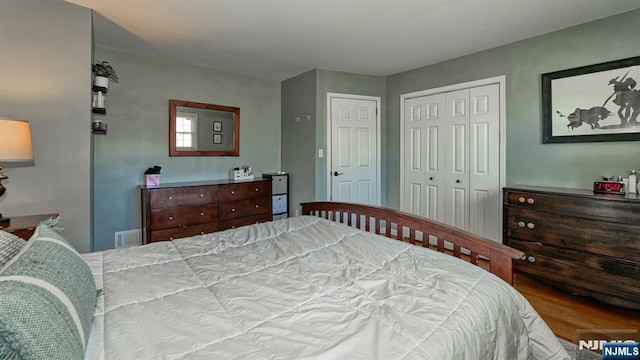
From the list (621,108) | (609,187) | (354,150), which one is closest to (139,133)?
(354,150)

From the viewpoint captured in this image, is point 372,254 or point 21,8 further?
point 21,8

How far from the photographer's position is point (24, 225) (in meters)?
2.01

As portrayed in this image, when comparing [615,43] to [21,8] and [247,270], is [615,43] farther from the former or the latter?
[21,8]

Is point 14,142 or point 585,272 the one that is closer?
point 14,142

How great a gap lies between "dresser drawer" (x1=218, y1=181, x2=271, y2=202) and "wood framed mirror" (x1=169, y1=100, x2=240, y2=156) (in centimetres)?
64

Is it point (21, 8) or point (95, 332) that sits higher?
point (21, 8)

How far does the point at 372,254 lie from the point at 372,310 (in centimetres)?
53

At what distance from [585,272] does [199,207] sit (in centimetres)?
380

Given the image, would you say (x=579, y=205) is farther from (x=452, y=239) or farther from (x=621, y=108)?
(x=452, y=239)

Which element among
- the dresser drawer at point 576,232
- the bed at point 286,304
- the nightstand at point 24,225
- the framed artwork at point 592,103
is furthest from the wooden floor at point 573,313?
the nightstand at point 24,225

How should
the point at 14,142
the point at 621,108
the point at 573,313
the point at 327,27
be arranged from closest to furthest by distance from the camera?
the point at 14,142 < the point at 573,313 < the point at 621,108 < the point at 327,27

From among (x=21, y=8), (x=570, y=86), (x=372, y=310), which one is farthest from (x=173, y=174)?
(x=570, y=86)

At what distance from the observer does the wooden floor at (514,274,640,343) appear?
7.07 feet

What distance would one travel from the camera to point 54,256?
0.96m
